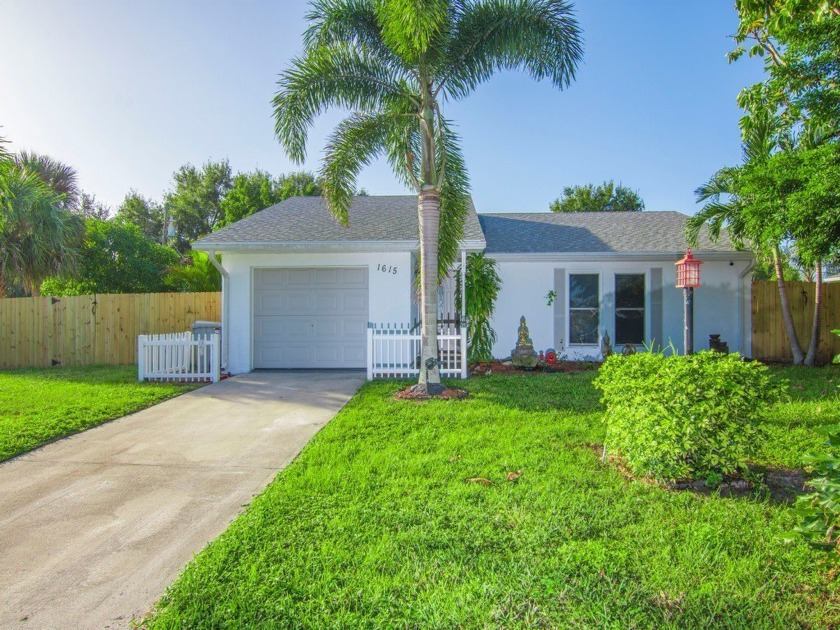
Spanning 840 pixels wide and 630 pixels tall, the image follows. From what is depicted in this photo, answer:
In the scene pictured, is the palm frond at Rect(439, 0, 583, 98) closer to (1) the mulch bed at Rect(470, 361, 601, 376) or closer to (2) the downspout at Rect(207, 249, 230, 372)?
(1) the mulch bed at Rect(470, 361, 601, 376)

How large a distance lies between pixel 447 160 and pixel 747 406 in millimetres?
6198

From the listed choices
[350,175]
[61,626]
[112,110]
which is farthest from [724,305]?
[112,110]

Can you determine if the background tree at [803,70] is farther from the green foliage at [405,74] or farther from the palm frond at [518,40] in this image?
the green foliage at [405,74]

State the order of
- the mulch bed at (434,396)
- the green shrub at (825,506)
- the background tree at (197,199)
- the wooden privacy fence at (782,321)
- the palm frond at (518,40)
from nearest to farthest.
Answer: the green shrub at (825,506), the mulch bed at (434,396), the palm frond at (518,40), the wooden privacy fence at (782,321), the background tree at (197,199)

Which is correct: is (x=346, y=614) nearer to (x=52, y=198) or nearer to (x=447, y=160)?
(x=447, y=160)

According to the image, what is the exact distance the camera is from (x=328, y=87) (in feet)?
27.8

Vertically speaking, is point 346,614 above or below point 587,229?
below

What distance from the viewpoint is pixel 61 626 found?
8.34 feet

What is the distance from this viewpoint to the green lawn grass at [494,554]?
2523 millimetres

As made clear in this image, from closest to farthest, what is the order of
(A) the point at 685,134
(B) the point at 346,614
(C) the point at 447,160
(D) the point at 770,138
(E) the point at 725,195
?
(B) the point at 346,614 < (C) the point at 447,160 < (D) the point at 770,138 < (E) the point at 725,195 < (A) the point at 685,134

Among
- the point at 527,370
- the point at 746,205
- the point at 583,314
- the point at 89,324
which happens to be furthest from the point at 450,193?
the point at 89,324

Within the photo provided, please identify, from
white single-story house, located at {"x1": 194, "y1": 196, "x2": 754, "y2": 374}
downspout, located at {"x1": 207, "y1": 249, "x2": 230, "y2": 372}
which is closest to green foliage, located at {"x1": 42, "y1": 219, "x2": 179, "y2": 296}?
white single-story house, located at {"x1": 194, "y1": 196, "x2": 754, "y2": 374}

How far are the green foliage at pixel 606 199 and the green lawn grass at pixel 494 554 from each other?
28.3 metres

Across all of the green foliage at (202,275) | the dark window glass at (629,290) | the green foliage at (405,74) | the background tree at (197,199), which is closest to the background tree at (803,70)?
the green foliage at (405,74)
